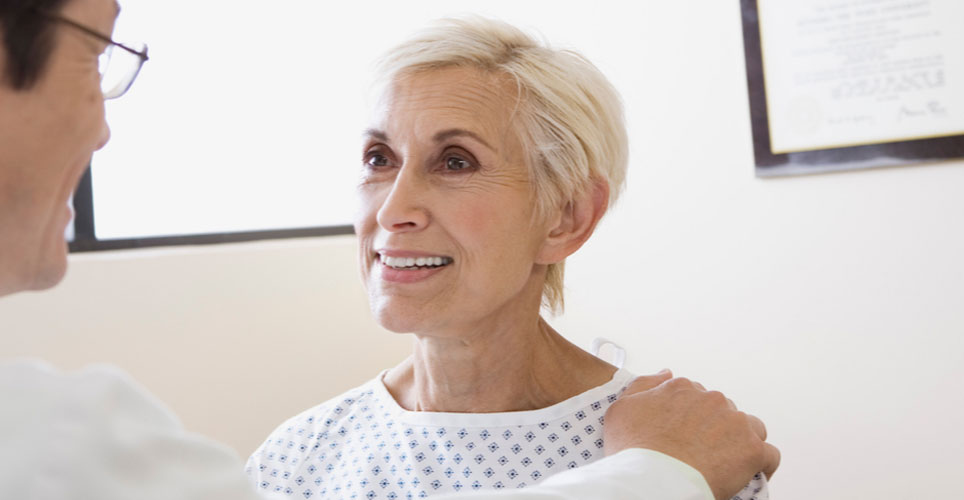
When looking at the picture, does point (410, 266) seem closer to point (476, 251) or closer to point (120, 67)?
point (476, 251)

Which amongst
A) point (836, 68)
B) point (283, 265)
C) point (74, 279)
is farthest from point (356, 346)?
point (836, 68)

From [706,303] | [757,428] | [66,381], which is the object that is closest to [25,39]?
[66,381]

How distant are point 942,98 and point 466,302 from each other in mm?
1877

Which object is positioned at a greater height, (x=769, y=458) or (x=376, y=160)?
(x=376, y=160)

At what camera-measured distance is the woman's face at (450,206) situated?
150 cm

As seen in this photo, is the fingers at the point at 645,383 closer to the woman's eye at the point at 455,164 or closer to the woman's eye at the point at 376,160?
the woman's eye at the point at 455,164

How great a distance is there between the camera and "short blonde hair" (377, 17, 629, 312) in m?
1.53

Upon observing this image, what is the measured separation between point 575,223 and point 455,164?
0.24 meters

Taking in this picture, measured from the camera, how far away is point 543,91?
1.53 m

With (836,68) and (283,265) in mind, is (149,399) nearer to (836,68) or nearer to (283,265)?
(283,265)

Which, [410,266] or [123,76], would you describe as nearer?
[123,76]

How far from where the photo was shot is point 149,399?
0.72 m

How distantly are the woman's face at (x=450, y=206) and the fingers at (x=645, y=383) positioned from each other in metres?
0.25
